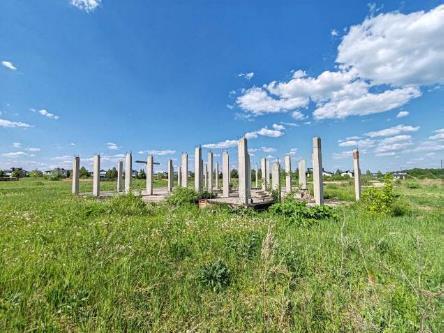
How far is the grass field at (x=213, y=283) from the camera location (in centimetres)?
242

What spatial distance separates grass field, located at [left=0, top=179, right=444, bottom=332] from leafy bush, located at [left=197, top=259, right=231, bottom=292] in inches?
0.5

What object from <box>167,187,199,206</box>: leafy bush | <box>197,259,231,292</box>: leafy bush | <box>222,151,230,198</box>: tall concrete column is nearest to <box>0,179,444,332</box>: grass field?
<box>197,259,231,292</box>: leafy bush

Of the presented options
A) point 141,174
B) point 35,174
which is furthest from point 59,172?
point 141,174

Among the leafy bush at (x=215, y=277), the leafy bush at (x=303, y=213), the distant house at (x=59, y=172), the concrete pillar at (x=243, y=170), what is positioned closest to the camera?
the leafy bush at (x=215, y=277)

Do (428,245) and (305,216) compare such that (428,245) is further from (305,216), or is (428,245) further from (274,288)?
(274,288)

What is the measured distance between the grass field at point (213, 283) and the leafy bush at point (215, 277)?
0.04ft

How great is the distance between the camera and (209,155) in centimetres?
1645

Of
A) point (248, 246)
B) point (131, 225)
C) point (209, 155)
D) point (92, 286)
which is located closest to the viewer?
point (92, 286)

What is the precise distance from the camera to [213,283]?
312cm

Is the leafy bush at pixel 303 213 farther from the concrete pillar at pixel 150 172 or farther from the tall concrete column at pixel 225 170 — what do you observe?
the concrete pillar at pixel 150 172

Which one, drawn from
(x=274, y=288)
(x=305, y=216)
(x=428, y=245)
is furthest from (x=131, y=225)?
(x=428, y=245)

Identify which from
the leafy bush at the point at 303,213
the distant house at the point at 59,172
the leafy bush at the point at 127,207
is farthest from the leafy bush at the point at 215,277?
the distant house at the point at 59,172

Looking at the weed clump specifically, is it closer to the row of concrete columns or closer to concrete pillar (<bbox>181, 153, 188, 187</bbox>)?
the row of concrete columns

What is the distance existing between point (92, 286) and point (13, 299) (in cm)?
67
